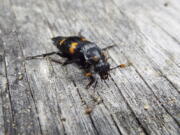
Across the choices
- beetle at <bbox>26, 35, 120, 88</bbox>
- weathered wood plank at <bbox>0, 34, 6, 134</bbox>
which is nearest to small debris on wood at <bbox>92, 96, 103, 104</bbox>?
beetle at <bbox>26, 35, 120, 88</bbox>

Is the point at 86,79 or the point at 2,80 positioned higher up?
the point at 86,79

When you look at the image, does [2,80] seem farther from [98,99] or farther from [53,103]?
[98,99]

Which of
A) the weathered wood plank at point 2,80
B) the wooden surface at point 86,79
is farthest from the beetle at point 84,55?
the weathered wood plank at point 2,80

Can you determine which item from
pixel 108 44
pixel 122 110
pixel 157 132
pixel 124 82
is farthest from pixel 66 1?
pixel 157 132

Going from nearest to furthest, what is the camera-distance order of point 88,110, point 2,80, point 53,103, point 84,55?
point 88,110, point 53,103, point 2,80, point 84,55

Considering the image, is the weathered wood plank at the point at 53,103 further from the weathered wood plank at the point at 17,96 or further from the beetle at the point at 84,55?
the beetle at the point at 84,55

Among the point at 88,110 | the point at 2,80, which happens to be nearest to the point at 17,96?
the point at 2,80

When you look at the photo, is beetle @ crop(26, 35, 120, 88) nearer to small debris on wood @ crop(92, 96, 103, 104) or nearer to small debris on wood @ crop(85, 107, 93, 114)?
small debris on wood @ crop(92, 96, 103, 104)
